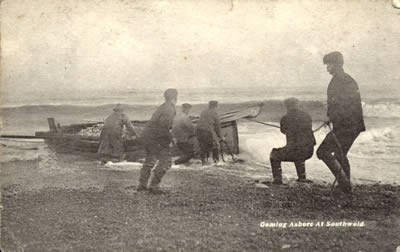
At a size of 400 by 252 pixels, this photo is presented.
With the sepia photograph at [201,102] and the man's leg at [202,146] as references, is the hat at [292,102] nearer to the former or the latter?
the sepia photograph at [201,102]

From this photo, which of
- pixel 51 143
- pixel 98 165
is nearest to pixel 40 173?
pixel 51 143

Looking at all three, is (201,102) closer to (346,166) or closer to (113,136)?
(113,136)

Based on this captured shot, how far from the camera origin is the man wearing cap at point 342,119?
4180 mm

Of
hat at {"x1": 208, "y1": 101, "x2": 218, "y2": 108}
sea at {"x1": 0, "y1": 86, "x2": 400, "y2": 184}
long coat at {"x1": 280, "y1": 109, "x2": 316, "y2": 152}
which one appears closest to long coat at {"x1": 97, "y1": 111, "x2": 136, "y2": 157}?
sea at {"x1": 0, "y1": 86, "x2": 400, "y2": 184}

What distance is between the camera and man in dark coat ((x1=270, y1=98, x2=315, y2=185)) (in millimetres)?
4207

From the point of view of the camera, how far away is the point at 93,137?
4305mm

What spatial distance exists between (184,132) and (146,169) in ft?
1.92

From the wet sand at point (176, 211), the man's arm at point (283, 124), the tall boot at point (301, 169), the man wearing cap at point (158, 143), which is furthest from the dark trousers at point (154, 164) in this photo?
the tall boot at point (301, 169)

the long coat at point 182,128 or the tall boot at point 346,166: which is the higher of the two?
the long coat at point 182,128

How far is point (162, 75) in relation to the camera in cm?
426

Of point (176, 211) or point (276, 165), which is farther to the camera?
point (276, 165)

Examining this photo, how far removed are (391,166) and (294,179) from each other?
1.07 meters

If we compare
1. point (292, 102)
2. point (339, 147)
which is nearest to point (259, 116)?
point (292, 102)

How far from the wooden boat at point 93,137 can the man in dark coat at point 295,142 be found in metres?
0.35
